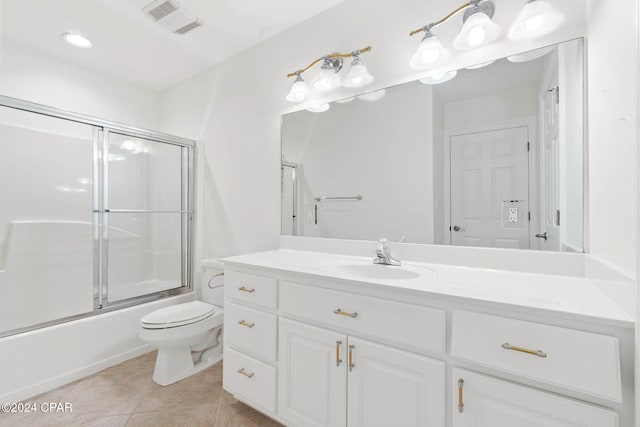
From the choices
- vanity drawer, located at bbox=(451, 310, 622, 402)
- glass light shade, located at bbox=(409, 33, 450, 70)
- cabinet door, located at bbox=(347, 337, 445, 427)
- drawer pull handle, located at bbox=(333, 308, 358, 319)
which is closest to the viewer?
vanity drawer, located at bbox=(451, 310, 622, 402)

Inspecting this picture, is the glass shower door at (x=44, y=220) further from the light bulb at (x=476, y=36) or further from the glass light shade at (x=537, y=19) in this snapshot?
the glass light shade at (x=537, y=19)

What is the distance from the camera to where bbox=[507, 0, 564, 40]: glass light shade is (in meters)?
1.19

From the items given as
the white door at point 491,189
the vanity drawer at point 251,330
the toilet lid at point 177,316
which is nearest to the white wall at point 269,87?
the white door at point 491,189

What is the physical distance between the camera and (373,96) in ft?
5.68

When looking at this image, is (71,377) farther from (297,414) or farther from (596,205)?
(596,205)

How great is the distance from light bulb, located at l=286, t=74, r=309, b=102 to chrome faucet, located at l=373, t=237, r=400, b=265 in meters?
1.09

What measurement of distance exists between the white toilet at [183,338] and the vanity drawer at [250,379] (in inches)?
16.7

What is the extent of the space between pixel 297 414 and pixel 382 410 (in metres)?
0.44

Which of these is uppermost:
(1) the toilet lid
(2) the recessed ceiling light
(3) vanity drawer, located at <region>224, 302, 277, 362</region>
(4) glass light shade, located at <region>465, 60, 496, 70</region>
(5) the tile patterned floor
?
(2) the recessed ceiling light

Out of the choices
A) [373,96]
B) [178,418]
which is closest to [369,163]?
[373,96]

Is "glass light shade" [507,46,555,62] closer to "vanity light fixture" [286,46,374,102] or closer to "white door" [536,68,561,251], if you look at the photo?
"white door" [536,68,561,251]

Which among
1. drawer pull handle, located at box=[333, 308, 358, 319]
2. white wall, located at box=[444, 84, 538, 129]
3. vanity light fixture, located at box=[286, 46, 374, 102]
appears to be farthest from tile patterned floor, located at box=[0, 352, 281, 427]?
vanity light fixture, located at box=[286, 46, 374, 102]

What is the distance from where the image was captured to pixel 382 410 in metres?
1.09

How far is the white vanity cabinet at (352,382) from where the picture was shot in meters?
1.00
